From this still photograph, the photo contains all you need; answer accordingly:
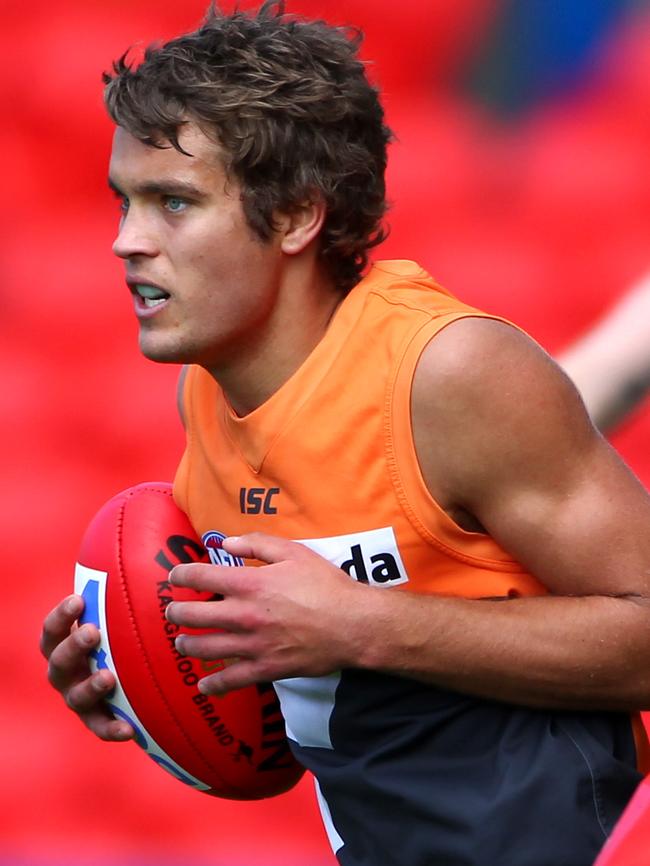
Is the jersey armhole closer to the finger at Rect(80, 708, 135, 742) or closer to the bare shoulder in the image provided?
the bare shoulder

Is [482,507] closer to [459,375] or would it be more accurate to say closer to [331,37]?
[459,375]

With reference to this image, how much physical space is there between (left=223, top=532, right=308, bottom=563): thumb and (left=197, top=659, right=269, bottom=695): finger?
0.43 feet

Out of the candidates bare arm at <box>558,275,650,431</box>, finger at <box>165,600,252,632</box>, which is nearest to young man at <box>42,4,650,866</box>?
finger at <box>165,600,252,632</box>

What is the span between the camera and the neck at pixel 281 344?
2279mm

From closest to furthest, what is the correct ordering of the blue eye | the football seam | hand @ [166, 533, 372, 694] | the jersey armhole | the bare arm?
hand @ [166, 533, 372, 694] < the jersey armhole < the blue eye < the football seam < the bare arm

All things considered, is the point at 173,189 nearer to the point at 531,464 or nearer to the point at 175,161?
the point at 175,161

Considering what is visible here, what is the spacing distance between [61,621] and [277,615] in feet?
1.93

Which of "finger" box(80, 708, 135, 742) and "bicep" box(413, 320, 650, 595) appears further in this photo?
"finger" box(80, 708, 135, 742)

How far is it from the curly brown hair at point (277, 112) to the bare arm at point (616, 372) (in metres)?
0.44

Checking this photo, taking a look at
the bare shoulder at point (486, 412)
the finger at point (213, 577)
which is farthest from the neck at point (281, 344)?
the finger at point (213, 577)

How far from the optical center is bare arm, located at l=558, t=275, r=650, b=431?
2555 millimetres

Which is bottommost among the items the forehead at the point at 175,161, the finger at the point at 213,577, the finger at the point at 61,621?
the finger at the point at 61,621

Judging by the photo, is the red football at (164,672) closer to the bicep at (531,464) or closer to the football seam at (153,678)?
the football seam at (153,678)

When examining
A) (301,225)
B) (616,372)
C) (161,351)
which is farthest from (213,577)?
(616,372)
